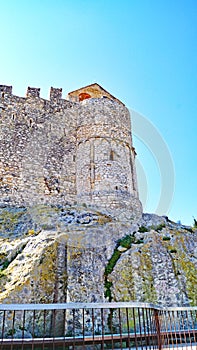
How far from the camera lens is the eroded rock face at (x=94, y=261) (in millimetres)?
8297

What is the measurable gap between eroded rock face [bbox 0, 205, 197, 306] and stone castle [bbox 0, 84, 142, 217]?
7.77 feet

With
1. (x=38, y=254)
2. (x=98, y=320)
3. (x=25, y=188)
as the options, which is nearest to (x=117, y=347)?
(x=98, y=320)

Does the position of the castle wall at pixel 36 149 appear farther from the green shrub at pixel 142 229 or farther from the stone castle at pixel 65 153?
the green shrub at pixel 142 229

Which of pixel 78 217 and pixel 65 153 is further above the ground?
pixel 65 153

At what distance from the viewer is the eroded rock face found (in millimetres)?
8297

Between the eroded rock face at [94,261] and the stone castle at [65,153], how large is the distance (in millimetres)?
2369

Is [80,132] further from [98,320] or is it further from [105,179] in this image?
[98,320]

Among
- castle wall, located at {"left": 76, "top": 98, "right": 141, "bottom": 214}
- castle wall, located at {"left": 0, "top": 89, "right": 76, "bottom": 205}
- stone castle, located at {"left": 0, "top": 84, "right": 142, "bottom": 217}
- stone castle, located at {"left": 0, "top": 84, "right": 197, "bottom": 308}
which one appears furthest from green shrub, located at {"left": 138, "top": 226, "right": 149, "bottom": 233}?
castle wall, located at {"left": 0, "top": 89, "right": 76, "bottom": 205}

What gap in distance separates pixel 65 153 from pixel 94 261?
750 centimetres

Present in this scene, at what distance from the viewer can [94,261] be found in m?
9.24

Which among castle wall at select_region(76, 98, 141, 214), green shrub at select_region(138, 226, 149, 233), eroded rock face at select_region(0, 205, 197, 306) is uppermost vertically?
castle wall at select_region(76, 98, 141, 214)

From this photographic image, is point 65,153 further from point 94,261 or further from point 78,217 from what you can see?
point 94,261

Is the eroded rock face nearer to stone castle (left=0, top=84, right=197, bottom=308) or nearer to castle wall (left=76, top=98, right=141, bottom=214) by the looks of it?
stone castle (left=0, top=84, right=197, bottom=308)

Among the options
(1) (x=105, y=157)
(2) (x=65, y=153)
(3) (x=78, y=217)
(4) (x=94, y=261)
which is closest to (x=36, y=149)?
(2) (x=65, y=153)
